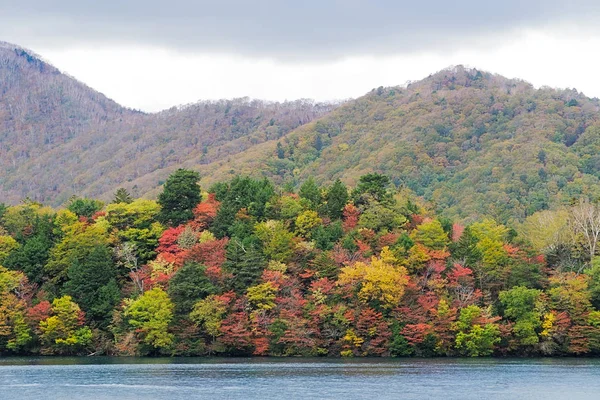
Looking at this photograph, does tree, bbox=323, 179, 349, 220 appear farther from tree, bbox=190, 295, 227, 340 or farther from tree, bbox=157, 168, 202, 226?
tree, bbox=190, 295, 227, 340

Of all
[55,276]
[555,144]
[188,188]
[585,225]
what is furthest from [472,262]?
[555,144]

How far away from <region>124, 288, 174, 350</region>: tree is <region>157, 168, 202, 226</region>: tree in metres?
18.6

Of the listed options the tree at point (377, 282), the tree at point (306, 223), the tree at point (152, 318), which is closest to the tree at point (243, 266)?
the tree at point (152, 318)

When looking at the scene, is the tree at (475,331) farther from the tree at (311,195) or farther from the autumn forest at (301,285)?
the tree at (311,195)

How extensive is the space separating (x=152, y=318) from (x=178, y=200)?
2373 cm

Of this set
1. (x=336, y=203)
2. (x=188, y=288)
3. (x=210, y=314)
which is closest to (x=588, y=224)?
(x=336, y=203)

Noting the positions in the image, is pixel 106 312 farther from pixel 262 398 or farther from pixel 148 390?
pixel 262 398

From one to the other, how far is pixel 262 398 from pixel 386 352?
34.9 meters

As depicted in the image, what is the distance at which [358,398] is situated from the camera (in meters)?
57.8

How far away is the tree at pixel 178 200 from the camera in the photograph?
359 feet

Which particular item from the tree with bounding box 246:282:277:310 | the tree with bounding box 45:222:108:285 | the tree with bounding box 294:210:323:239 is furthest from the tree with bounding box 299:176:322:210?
the tree with bounding box 45:222:108:285

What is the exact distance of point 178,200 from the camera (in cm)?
11144

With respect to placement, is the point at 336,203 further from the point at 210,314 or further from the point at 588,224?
the point at 588,224

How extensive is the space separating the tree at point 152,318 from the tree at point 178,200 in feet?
60.9
